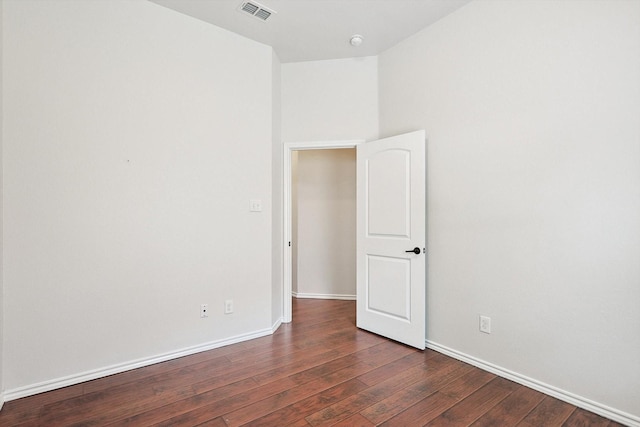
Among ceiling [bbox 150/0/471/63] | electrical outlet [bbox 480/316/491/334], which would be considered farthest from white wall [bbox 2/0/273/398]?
electrical outlet [bbox 480/316/491/334]

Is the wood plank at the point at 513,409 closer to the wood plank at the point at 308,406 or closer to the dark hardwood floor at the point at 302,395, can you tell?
the dark hardwood floor at the point at 302,395

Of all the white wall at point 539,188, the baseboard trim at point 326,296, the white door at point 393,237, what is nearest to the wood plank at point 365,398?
the white door at point 393,237

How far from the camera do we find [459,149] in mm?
2543

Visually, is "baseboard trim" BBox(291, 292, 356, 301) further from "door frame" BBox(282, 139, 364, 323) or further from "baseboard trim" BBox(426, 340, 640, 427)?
"baseboard trim" BBox(426, 340, 640, 427)

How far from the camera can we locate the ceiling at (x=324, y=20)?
8.04 ft

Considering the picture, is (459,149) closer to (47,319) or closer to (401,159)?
(401,159)

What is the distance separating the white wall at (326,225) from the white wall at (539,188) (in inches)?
67.6

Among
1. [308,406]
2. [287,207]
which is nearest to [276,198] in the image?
[287,207]

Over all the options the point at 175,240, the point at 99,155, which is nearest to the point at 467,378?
the point at 175,240

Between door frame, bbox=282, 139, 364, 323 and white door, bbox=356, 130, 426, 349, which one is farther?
door frame, bbox=282, 139, 364, 323

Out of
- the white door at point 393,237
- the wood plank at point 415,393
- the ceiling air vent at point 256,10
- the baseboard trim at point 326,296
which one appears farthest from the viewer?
the baseboard trim at point 326,296

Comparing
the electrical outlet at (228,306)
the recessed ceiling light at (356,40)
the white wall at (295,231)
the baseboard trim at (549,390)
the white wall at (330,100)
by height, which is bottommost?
the baseboard trim at (549,390)

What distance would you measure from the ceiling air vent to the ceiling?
0.11 feet

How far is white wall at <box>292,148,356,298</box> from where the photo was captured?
4383 mm
